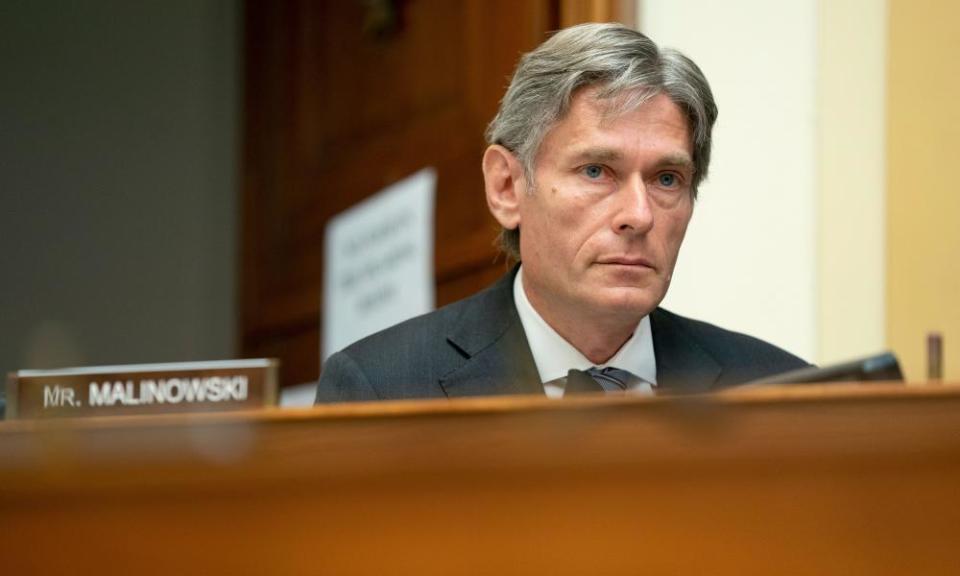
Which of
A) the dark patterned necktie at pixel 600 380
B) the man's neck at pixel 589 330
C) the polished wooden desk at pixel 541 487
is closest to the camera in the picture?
the polished wooden desk at pixel 541 487

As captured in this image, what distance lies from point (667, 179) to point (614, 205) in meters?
0.08

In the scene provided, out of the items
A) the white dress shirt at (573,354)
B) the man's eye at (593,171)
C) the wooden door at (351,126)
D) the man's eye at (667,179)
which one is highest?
the wooden door at (351,126)

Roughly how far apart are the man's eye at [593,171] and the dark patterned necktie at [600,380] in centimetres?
22

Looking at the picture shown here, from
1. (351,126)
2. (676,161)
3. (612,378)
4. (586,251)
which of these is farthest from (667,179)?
(351,126)

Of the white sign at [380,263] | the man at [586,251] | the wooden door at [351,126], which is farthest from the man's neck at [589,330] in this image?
the white sign at [380,263]

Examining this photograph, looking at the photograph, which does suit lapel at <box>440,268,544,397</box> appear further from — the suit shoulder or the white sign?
the white sign

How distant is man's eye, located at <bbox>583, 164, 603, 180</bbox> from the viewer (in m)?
1.53

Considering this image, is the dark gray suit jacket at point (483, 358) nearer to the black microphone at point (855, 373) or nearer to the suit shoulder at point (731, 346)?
the suit shoulder at point (731, 346)

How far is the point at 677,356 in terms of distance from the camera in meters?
1.63

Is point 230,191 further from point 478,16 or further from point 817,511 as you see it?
point 817,511

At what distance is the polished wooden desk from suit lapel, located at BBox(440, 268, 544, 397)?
0.71 metres

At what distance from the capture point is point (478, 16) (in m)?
2.57

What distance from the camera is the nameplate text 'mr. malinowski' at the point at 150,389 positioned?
1048 millimetres

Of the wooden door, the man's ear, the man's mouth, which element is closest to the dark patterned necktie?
the man's mouth
